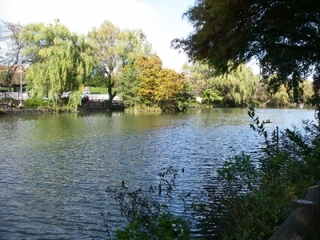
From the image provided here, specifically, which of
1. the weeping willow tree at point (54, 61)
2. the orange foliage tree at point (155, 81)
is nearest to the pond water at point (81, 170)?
the weeping willow tree at point (54, 61)

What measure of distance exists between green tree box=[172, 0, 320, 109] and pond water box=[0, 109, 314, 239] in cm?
324

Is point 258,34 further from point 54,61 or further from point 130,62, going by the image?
point 130,62

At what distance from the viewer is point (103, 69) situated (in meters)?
44.9

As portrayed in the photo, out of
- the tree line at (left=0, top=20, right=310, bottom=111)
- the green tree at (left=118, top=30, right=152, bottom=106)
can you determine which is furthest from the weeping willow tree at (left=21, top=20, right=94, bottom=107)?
the green tree at (left=118, top=30, right=152, bottom=106)

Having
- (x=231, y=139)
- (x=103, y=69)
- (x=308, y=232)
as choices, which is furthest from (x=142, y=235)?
(x=103, y=69)

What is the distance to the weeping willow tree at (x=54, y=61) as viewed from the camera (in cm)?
3628

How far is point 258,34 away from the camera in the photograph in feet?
35.2

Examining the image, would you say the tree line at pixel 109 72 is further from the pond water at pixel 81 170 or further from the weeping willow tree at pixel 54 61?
the pond water at pixel 81 170

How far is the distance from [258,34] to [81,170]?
625 cm

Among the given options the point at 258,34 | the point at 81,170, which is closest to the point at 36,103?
the point at 81,170

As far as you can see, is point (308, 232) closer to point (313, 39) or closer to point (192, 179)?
point (192, 179)

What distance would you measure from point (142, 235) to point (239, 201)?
105 inches

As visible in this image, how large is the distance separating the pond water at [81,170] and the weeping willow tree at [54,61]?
1731 centimetres

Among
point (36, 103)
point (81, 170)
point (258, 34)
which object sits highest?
point (258, 34)
